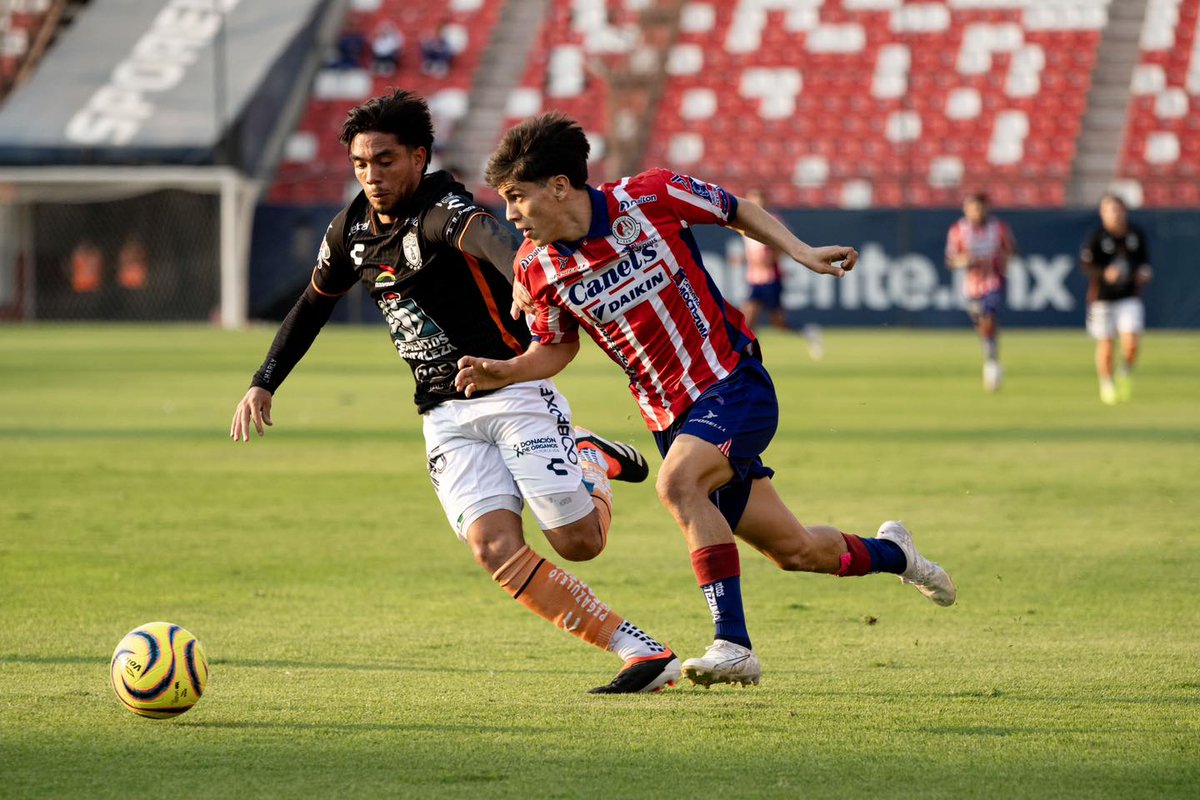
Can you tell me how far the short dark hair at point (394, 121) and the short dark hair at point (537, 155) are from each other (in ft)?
1.64

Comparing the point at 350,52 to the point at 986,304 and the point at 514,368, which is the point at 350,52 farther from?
the point at 514,368

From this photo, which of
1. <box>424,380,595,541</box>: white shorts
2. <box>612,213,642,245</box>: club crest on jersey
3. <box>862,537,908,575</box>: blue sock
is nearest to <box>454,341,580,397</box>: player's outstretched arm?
<box>424,380,595,541</box>: white shorts

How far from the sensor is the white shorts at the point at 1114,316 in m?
19.3

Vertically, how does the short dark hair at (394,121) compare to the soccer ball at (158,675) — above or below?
above

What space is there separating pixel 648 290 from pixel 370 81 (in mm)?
33588

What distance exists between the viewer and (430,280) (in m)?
6.07

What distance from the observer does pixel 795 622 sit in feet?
23.5

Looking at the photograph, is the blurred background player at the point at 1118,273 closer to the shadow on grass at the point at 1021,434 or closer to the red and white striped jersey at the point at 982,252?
the red and white striped jersey at the point at 982,252

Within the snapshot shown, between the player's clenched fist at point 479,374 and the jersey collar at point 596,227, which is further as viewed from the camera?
the jersey collar at point 596,227

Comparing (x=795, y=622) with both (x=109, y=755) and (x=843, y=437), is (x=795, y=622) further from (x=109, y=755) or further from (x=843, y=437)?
(x=843, y=437)

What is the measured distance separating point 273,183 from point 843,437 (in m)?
22.1

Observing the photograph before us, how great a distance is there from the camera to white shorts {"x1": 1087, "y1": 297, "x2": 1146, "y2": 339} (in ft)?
63.2

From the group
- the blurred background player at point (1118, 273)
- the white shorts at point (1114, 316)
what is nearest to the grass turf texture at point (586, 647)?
the white shorts at point (1114, 316)

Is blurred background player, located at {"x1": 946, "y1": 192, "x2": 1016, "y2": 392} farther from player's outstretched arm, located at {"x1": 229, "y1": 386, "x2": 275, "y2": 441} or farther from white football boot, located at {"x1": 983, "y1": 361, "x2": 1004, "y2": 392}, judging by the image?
player's outstretched arm, located at {"x1": 229, "y1": 386, "x2": 275, "y2": 441}
